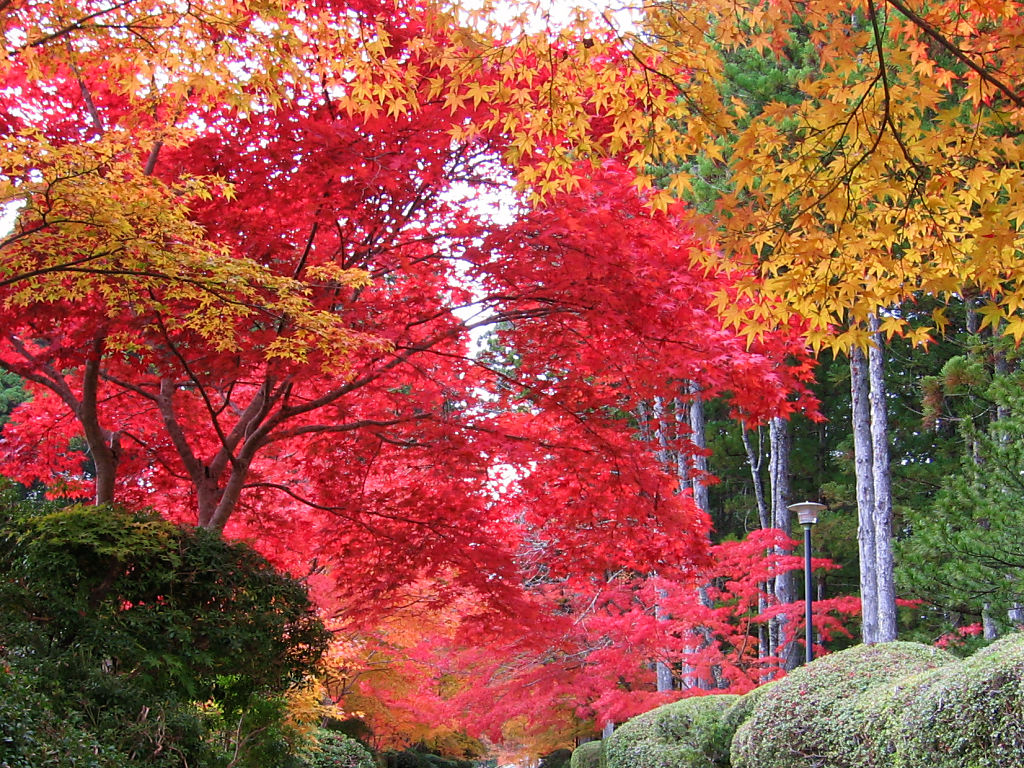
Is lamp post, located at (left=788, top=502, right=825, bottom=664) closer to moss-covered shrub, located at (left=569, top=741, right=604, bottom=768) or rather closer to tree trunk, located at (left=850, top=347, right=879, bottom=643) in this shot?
tree trunk, located at (left=850, top=347, right=879, bottom=643)

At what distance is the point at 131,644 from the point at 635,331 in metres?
4.10

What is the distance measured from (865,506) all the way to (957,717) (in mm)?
8468

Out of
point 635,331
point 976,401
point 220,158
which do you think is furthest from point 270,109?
point 976,401

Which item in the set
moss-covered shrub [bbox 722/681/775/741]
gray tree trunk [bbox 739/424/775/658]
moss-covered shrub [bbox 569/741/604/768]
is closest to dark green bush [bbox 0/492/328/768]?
moss-covered shrub [bbox 722/681/775/741]

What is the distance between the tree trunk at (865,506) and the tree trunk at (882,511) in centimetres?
8

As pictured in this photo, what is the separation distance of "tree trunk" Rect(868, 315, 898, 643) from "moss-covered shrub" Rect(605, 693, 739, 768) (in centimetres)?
289

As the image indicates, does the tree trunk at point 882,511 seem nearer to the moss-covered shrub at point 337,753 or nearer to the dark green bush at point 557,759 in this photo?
the moss-covered shrub at point 337,753

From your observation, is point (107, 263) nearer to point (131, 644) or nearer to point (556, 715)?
point (131, 644)

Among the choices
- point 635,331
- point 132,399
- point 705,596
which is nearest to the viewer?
point 635,331

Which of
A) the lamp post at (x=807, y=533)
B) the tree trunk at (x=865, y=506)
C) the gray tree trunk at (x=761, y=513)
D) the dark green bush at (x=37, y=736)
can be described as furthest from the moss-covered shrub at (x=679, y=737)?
the dark green bush at (x=37, y=736)

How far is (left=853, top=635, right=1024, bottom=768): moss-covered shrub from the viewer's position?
17.8 feet

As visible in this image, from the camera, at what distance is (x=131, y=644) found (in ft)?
17.2

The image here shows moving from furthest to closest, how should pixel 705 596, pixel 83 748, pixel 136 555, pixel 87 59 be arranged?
pixel 705 596
pixel 136 555
pixel 87 59
pixel 83 748

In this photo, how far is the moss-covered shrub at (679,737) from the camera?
11.3 m
